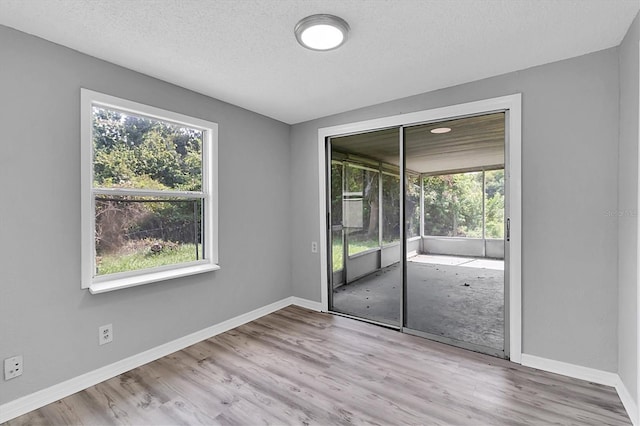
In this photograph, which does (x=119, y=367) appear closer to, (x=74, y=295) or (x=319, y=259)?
(x=74, y=295)

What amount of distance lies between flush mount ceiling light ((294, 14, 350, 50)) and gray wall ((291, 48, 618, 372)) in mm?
1471

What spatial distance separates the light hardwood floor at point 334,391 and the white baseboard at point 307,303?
90 cm

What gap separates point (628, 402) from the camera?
1846 mm

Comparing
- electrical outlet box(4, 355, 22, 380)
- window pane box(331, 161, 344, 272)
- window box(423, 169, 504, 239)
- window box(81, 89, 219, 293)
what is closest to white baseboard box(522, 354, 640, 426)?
window box(423, 169, 504, 239)

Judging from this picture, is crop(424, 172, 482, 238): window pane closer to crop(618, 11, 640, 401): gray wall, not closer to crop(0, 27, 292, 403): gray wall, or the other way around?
crop(618, 11, 640, 401): gray wall

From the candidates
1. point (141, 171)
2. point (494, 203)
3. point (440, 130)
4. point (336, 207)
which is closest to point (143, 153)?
point (141, 171)

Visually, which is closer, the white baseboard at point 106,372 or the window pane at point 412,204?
the white baseboard at point 106,372

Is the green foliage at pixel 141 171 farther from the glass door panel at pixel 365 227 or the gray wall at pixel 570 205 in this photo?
the gray wall at pixel 570 205

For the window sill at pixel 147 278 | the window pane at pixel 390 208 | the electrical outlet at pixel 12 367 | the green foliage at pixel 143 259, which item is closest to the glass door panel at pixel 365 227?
the window pane at pixel 390 208

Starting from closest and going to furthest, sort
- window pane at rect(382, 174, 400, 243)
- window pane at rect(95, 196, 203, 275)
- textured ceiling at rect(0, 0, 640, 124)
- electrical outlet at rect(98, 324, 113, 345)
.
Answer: textured ceiling at rect(0, 0, 640, 124) → electrical outlet at rect(98, 324, 113, 345) → window pane at rect(95, 196, 203, 275) → window pane at rect(382, 174, 400, 243)

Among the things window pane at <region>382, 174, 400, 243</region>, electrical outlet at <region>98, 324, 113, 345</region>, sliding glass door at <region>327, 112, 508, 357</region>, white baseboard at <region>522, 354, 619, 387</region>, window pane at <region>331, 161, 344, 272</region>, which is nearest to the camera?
white baseboard at <region>522, 354, 619, 387</region>

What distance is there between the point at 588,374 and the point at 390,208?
6.78ft

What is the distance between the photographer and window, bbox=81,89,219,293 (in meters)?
2.25

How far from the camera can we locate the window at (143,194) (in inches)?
88.7
